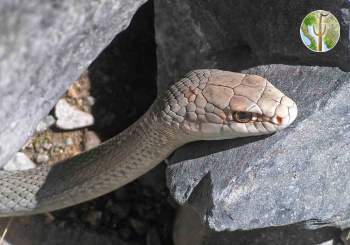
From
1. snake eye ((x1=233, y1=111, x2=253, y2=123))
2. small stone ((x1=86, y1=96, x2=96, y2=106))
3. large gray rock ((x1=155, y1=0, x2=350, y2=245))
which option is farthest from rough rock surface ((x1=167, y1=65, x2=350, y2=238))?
small stone ((x1=86, y1=96, x2=96, y2=106))

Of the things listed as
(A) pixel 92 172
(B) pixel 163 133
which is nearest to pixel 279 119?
(B) pixel 163 133

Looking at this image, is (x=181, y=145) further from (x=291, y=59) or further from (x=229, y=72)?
(x=291, y=59)

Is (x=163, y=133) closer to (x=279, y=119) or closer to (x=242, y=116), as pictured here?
(x=242, y=116)

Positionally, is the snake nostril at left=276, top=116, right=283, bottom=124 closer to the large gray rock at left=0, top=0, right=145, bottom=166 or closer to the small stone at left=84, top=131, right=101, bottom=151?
the large gray rock at left=0, top=0, right=145, bottom=166

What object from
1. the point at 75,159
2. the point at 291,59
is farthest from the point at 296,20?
the point at 75,159

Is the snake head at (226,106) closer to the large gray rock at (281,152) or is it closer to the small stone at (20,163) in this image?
the large gray rock at (281,152)

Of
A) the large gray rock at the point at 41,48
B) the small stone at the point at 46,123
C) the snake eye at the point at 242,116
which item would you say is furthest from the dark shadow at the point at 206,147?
the small stone at the point at 46,123
